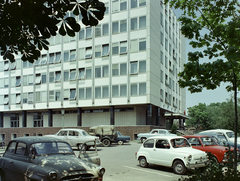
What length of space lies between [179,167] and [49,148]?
600 centimetres

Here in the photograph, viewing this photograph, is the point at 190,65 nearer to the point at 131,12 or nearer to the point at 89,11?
the point at 89,11

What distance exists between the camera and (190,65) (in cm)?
789

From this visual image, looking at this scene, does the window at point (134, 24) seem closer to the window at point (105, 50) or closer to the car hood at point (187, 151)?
the window at point (105, 50)

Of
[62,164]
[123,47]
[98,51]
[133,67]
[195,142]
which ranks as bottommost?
[195,142]

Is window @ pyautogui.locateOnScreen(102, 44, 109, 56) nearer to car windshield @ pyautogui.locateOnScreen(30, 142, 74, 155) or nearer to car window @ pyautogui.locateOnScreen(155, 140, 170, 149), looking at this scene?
car window @ pyautogui.locateOnScreen(155, 140, 170, 149)

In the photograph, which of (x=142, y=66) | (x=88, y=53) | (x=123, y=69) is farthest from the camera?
(x=88, y=53)

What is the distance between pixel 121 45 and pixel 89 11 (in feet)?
112

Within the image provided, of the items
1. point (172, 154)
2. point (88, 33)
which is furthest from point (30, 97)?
point (172, 154)

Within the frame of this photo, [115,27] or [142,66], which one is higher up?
[115,27]

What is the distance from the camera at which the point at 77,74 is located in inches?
1661

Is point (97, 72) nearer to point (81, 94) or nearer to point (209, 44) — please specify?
point (81, 94)

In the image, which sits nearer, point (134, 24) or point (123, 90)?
point (123, 90)

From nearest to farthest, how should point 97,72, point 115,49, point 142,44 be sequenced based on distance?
point 142,44, point 115,49, point 97,72

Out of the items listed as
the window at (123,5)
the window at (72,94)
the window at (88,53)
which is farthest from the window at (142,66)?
the window at (72,94)
